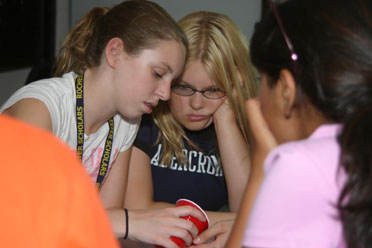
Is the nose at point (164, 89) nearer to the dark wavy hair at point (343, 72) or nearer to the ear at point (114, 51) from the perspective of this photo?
the ear at point (114, 51)

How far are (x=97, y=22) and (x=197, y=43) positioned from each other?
Answer: 14.4 inches

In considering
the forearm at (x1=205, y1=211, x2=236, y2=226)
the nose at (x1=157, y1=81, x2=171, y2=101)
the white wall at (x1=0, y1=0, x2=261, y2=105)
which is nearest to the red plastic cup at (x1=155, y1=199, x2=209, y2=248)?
the forearm at (x1=205, y1=211, x2=236, y2=226)

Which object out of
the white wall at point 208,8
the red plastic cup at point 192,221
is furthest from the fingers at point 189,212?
the white wall at point 208,8

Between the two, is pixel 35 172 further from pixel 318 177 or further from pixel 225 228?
pixel 225 228

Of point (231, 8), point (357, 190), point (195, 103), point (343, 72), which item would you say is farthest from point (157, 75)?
point (231, 8)

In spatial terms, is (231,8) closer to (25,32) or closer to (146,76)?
(25,32)

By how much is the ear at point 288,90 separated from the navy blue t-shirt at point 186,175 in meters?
0.95

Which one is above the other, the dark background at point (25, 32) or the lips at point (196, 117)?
the lips at point (196, 117)

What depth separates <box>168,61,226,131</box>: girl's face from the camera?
1.78 meters

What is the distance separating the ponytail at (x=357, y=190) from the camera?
30.3 inches

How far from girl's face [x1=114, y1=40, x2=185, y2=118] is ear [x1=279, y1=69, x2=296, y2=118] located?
2.14 ft

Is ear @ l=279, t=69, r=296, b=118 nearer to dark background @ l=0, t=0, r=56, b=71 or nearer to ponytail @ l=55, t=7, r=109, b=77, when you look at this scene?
ponytail @ l=55, t=7, r=109, b=77

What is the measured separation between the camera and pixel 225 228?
1433 millimetres

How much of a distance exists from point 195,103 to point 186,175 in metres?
0.29
